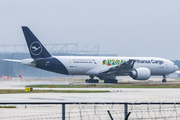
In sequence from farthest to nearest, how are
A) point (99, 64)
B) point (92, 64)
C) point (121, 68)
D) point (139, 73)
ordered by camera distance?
point (99, 64)
point (92, 64)
point (139, 73)
point (121, 68)

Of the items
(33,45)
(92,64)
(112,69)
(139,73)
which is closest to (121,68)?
(112,69)

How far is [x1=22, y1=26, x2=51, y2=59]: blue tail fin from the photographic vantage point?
54.2m

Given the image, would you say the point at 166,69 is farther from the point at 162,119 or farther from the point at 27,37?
the point at 162,119

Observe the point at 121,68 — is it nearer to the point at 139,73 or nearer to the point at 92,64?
the point at 139,73

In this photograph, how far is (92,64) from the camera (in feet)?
194

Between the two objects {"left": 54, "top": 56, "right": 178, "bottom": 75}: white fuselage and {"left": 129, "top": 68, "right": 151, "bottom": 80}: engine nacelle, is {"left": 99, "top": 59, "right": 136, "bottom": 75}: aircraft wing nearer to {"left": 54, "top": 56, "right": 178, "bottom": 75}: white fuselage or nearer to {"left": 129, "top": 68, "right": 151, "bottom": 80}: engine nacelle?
{"left": 129, "top": 68, "right": 151, "bottom": 80}: engine nacelle

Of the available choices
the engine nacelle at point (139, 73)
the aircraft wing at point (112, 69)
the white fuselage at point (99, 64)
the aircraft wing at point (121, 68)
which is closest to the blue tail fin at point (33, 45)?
the white fuselage at point (99, 64)

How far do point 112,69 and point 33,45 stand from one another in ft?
43.9

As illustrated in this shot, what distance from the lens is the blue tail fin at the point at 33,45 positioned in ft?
178

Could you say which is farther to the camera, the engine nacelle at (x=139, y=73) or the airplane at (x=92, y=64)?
the engine nacelle at (x=139, y=73)

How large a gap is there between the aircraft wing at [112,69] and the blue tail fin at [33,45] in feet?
30.3

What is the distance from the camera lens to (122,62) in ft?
202

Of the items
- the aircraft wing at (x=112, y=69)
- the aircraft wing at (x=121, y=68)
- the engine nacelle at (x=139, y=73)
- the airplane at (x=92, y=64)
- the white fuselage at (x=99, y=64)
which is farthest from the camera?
the engine nacelle at (x=139, y=73)

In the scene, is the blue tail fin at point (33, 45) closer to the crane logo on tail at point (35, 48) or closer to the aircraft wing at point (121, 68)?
the crane logo on tail at point (35, 48)
